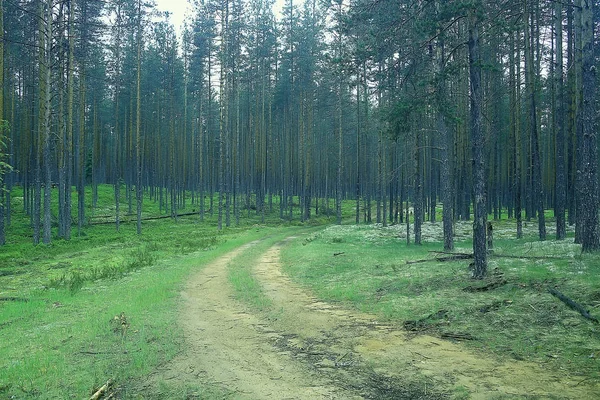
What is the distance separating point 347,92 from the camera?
43031 mm

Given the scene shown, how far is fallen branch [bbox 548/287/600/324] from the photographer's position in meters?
6.99

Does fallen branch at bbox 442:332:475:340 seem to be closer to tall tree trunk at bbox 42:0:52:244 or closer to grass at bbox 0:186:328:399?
grass at bbox 0:186:328:399

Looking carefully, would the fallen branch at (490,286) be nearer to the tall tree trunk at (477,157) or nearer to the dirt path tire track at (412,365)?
the tall tree trunk at (477,157)

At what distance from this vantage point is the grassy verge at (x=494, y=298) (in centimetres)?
652

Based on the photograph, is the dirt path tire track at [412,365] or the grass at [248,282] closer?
the dirt path tire track at [412,365]

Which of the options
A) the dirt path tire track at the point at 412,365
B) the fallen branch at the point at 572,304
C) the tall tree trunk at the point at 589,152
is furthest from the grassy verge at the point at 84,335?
the tall tree trunk at the point at 589,152

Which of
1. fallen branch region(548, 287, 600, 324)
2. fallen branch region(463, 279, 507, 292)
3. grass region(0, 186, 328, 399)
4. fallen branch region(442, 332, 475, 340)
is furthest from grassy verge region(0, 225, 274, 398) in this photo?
fallen branch region(548, 287, 600, 324)

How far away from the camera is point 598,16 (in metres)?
24.7

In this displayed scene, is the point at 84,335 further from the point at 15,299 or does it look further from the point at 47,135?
the point at 47,135

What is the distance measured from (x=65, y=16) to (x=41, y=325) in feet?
90.3

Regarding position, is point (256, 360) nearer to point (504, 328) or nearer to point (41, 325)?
point (504, 328)

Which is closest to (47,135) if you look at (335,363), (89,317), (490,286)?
(89,317)

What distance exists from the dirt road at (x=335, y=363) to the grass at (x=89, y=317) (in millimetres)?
526

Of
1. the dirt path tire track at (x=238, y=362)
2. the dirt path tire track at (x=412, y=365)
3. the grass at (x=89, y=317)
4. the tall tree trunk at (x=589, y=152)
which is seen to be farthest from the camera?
the tall tree trunk at (x=589, y=152)
